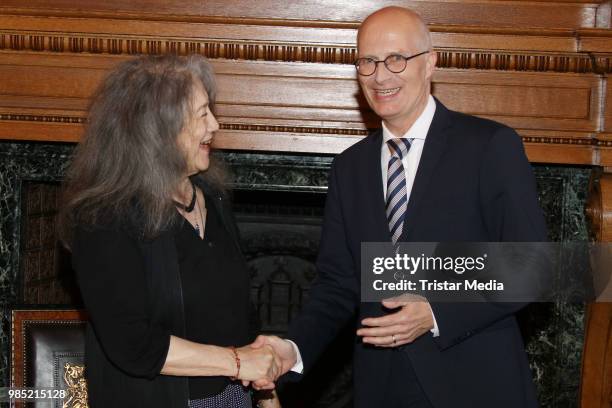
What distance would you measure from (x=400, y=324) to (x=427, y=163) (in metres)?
0.40

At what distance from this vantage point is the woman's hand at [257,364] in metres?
1.94

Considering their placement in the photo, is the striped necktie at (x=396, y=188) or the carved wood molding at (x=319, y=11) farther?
the carved wood molding at (x=319, y=11)

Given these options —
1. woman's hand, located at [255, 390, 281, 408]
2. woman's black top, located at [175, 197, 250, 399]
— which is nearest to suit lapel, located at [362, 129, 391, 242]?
woman's black top, located at [175, 197, 250, 399]

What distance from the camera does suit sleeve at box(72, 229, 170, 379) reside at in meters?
1.78

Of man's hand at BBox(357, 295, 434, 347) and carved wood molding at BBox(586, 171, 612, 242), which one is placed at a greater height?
carved wood molding at BBox(586, 171, 612, 242)

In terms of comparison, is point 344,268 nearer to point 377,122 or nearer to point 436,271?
point 436,271

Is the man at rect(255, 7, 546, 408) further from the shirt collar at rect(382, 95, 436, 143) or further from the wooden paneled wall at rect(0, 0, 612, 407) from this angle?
the wooden paneled wall at rect(0, 0, 612, 407)

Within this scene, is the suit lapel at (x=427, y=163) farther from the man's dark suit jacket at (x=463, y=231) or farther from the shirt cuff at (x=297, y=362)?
the shirt cuff at (x=297, y=362)

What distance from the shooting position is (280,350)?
2.13 m

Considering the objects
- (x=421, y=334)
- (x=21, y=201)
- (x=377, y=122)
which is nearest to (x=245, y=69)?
(x=377, y=122)

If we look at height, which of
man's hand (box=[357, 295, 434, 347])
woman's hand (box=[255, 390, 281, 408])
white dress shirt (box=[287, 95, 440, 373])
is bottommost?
woman's hand (box=[255, 390, 281, 408])

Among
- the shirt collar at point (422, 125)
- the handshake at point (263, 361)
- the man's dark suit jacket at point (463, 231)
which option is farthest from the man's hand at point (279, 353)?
the shirt collar at point (422, 125)

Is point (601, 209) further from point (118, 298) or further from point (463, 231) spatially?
point (118, 298)

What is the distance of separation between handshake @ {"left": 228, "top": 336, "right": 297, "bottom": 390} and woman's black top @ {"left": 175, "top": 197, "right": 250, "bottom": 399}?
5cm
